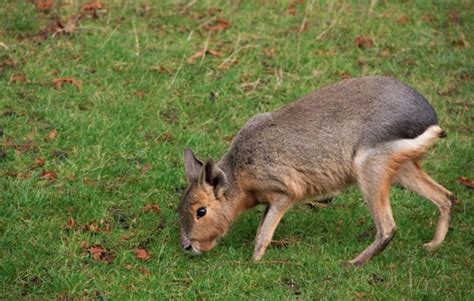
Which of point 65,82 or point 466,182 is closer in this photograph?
point 466,182

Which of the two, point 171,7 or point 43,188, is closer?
point 43,188

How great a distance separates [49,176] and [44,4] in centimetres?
→ 313

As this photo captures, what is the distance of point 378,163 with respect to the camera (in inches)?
240

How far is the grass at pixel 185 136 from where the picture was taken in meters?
5.79

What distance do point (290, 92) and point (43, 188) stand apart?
9.14 ft

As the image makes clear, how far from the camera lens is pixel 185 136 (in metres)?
7.75

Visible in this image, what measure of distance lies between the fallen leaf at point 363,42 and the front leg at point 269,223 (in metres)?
3.53

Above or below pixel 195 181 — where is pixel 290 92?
below

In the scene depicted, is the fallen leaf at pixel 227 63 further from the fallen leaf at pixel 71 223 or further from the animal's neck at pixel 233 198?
the fallen leaf at pixel 71 223

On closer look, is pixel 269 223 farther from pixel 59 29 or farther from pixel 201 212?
pixel 59 29

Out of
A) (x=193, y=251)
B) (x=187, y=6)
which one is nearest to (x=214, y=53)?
(x=187, y=6)

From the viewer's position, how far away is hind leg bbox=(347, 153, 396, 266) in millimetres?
6105

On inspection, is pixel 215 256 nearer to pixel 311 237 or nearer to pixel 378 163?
pixel 311 237

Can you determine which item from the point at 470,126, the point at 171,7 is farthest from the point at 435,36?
the point at 171,7
